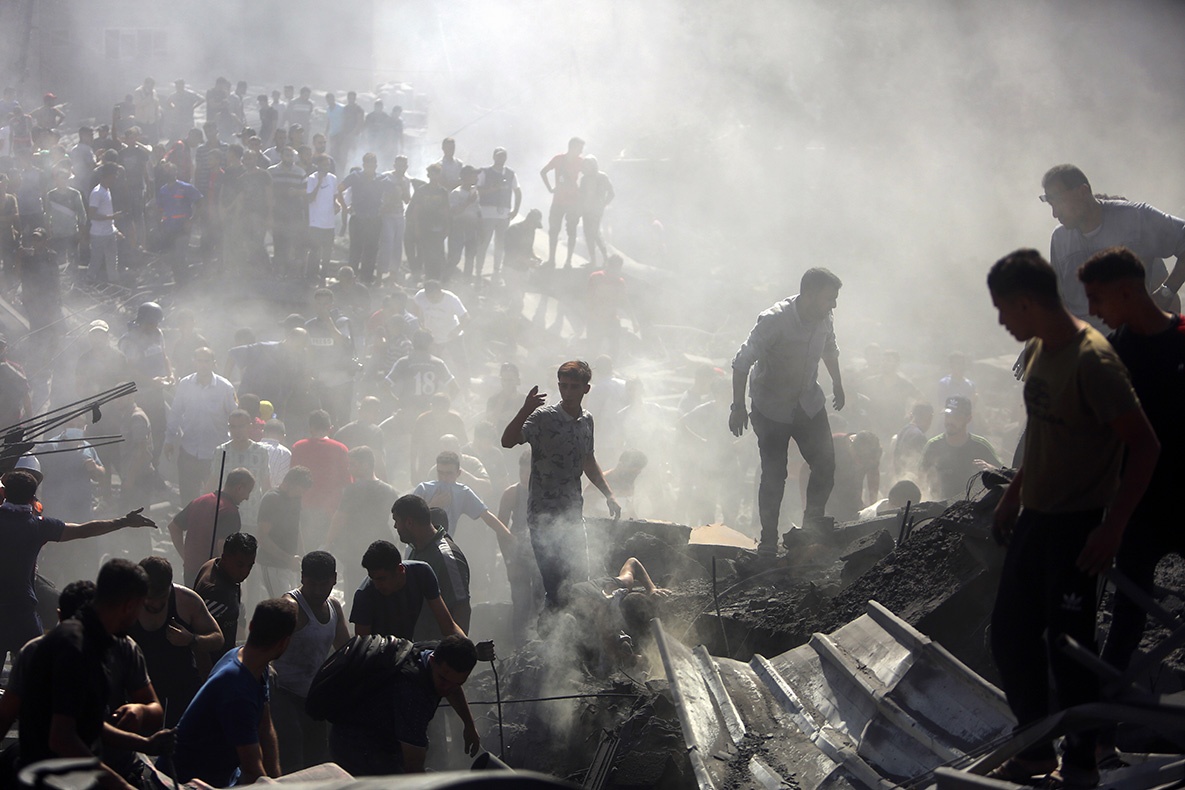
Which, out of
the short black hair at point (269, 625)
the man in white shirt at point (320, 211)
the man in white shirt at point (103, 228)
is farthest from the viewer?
the man in white shirt at point (103, 228)

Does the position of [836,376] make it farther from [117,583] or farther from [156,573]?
[117,583]

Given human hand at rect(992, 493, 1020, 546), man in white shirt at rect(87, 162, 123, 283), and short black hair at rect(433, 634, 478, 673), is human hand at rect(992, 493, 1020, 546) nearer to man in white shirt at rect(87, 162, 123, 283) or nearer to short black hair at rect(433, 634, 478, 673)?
short black hair at rect(433, 634, 478, 673)

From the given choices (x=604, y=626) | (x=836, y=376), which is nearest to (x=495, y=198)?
(x=836, y=376)

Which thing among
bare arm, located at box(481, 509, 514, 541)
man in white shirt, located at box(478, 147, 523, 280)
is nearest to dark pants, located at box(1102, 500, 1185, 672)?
bare arm, located at box(481, 509, 514, 541)

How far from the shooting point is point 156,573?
4.67 meters

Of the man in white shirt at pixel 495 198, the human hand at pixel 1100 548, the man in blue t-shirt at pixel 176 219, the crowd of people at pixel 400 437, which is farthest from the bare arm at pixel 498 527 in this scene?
the man in blue t-shirt at pixel 176 219

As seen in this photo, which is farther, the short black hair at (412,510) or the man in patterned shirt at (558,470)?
the man in patterned shirt at (558,470)

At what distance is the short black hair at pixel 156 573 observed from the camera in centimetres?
466

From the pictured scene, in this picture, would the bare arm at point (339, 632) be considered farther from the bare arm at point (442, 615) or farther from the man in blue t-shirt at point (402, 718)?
the man in blue t-shirt at point (402, 718)

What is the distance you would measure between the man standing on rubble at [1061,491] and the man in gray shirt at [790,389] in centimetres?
353

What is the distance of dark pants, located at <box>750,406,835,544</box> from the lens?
7355mm

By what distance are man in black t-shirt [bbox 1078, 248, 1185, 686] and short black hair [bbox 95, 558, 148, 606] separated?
3371mm

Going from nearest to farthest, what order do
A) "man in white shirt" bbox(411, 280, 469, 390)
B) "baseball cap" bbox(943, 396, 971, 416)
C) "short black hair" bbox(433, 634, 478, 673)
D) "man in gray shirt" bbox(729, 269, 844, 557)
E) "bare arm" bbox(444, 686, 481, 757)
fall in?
"short black hair" bbox(433, 634, 478, 673)
"bare arm" bbox(444, 686, 481, 757)
"man in gray shirt" bbox(729, 269, 844, 557)
"baseball cap" bbox(943, 396, 971, 416)
"man in white shirt" bbox(411, 280, 469, 390)

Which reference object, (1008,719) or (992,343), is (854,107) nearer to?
(992,343)
